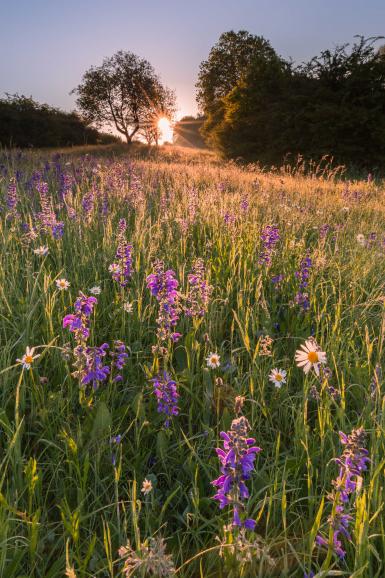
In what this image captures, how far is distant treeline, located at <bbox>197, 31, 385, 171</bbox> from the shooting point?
18.4 meters

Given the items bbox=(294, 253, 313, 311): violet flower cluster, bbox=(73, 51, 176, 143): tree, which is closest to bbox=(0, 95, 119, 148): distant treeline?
bbox=(73, 51, 176, 143): tree

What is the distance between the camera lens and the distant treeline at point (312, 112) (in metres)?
18.4

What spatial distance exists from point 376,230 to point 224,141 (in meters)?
23.0

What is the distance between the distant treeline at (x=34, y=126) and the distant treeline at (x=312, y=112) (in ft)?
34.3

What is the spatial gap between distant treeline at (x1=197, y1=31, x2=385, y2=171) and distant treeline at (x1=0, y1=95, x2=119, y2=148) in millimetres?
10449

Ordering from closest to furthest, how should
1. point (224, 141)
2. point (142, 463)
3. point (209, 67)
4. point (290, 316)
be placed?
point (142, 463) < point (290, 316) < point (224, 141) < point (209, 67)

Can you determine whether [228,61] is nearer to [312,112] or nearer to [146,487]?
[312,112]

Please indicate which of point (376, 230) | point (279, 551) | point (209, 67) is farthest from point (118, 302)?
point (209, 67)

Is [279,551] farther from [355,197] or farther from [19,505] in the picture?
[355,197]

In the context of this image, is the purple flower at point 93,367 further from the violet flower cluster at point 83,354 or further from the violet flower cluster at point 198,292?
the violet flower cluster at point 198,292

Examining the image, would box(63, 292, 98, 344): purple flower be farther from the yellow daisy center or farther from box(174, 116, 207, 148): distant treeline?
box(174, 116, 207, 148): distant treeline

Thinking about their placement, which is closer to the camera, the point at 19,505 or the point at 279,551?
the point at 279,551

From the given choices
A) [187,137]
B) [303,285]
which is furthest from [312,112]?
[187,137]

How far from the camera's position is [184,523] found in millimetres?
1406
